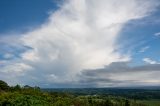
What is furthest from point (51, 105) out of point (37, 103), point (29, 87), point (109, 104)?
point (109, 104)

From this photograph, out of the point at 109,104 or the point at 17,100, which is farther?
the point at 109,104

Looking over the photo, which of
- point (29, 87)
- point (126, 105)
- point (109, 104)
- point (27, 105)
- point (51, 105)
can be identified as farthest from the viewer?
point (126, 105)

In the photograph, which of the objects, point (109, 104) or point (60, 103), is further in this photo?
point (109, 104)

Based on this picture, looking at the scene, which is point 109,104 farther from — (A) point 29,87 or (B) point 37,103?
(B) point 37,103

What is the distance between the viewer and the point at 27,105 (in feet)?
141

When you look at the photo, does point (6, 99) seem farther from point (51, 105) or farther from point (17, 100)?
point (51, 105)

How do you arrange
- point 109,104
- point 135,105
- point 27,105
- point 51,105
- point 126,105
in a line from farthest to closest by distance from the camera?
1. point 135,105
2. point 126,105
3. point 109,104
4. point 51,105
5. point 27,105

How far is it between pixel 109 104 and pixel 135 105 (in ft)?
133

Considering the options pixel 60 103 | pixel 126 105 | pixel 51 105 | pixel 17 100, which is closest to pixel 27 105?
pixel 17 100

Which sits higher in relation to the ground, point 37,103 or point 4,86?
point 4,86

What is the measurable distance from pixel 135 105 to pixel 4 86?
12710 centimetres

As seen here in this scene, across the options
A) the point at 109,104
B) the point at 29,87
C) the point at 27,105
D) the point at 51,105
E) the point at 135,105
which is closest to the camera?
the point at 27,105

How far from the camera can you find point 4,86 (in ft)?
238

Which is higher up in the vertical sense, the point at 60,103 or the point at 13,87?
the point at 13,87
